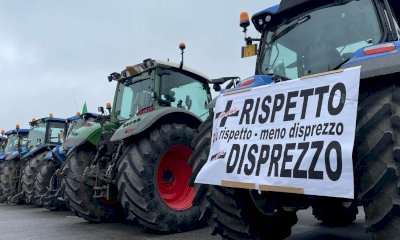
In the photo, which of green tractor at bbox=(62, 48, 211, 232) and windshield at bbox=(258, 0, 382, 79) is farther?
green tractor at bbox=(62, 48, 211, 232)

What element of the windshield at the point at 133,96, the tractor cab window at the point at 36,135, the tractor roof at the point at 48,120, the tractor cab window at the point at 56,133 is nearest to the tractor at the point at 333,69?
the windshield at the point at 133,96

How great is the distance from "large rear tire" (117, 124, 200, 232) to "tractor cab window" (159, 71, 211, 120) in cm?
75

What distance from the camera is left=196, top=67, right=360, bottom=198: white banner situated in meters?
2.53

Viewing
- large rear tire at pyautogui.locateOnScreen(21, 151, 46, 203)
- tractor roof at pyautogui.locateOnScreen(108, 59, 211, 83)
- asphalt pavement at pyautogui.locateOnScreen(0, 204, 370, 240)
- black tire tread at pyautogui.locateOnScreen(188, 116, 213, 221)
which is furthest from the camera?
large rear tire at pyautogui.locateOnScreen(21, 151, 46, 203)

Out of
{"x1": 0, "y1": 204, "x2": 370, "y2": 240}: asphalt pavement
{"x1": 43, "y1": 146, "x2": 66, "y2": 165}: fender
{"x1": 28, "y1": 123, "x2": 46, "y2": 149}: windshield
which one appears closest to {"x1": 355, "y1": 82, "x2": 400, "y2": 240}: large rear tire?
{"x1": 0, "y1": 204, "x2": 370, "y2": 240}: asphalt pavement

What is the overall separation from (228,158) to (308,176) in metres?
0.77

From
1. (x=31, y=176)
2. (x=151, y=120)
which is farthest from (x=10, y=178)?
(x=151, y=120)

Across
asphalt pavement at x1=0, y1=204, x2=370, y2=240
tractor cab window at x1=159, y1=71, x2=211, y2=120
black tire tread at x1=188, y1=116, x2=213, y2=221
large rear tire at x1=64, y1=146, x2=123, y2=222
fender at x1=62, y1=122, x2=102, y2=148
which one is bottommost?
asphalt pavement at x1=0, y1=204, x2=370, y2=240

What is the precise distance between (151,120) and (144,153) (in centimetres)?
47

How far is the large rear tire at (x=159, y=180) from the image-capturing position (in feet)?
16.9

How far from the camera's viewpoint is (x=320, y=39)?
11.6 ft

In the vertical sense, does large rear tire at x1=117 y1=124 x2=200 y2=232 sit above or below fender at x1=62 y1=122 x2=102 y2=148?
below

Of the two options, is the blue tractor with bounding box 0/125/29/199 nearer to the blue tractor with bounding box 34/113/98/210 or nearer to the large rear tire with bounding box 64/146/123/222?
the blue tractor with bounding box 34/113/98/210

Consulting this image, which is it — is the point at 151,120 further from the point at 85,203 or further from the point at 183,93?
the point at 85,203
